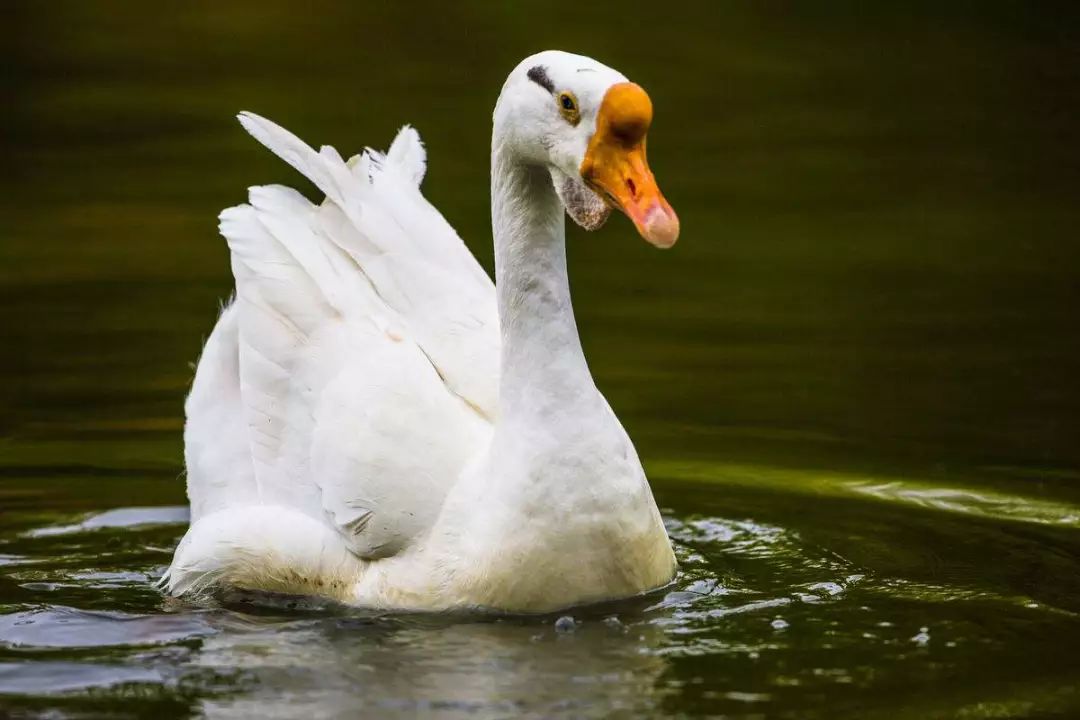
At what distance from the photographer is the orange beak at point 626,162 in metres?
6.68

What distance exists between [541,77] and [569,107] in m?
0.18

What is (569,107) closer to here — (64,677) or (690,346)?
(64,677)

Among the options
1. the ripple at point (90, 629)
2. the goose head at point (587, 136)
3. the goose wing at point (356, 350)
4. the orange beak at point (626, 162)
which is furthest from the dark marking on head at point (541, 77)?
the ripple at point (90, 629)

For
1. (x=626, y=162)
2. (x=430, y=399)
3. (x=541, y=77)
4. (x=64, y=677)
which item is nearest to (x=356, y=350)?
(x=430, y=399)

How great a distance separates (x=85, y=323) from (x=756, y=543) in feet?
16.1

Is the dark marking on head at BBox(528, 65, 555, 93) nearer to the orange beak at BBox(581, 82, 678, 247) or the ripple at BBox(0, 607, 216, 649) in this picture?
the orange beak at BBox(581, 82, 678, 247)

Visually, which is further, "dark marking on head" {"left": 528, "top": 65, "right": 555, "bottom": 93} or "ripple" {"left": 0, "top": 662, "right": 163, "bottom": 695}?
"dark marking on head" {"left": 528, "top": 65, "right": 555, "bottom": 93}

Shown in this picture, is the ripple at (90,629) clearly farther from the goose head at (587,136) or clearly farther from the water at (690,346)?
the goose head at (587,136)

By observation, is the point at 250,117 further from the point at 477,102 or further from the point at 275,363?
the point at 477,102

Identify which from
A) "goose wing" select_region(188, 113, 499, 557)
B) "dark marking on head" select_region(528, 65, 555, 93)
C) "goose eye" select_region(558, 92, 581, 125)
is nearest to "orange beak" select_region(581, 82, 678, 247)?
"goose eye" select_region(558, 92, 581, 125)

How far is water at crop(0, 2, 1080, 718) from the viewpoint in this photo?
684 centimetres

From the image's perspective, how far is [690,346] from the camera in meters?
11.3

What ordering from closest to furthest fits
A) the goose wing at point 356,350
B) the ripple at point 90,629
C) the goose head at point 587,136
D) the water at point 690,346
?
the goose head at point 587,136 → the water at point 690,346 → the ripple at point 90,629 → the goose wing at point 356,350

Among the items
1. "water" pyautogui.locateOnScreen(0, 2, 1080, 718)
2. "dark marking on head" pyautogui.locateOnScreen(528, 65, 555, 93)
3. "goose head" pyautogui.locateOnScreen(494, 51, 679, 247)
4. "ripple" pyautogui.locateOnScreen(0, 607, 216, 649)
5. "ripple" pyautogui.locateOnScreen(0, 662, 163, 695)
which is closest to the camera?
"ripple" pyautogui.locateOnScreen(0, 662, 163, 695)
